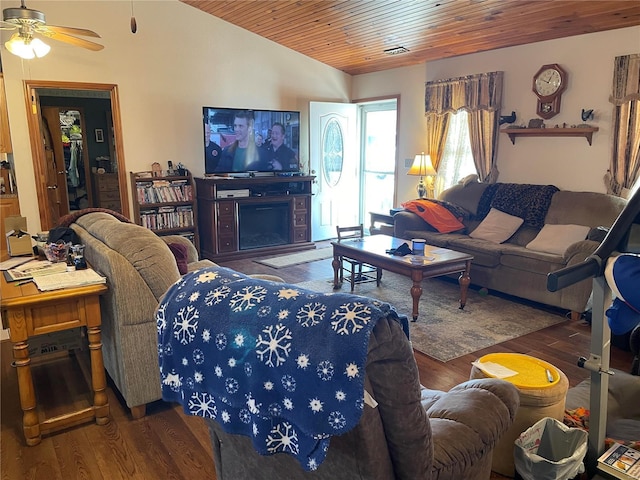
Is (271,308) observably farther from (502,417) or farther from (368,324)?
(502,417)

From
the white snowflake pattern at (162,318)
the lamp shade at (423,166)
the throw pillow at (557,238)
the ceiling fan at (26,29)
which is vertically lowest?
the throw pillow at (557,238)

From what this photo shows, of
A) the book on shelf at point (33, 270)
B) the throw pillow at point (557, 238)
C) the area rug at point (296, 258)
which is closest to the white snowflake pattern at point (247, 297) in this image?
the book on shelf at point (33, 270)

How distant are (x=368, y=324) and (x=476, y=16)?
14.1ft

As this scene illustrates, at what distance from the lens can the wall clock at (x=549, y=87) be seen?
15.1ft

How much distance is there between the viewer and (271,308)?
3.48 feet

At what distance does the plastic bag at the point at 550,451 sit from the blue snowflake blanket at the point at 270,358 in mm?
1208

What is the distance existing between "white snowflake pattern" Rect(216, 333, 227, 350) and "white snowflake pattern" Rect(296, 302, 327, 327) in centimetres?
20

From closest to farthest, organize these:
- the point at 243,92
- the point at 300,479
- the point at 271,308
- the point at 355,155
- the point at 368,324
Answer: the point at 368,324
the point at 271,308
the point at 300,479
the point at 243,92
the point at 355,155

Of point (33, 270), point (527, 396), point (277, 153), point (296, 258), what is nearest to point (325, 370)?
point (527, 396)

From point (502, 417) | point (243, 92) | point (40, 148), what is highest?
point (243, 92)

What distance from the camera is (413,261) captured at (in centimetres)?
376

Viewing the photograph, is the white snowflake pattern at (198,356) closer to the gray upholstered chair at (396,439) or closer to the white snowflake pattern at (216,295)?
the white snowflake pattern at (216,295)

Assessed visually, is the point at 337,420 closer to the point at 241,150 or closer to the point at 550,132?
the point at 550,132

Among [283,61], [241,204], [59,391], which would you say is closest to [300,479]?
[59,391]
